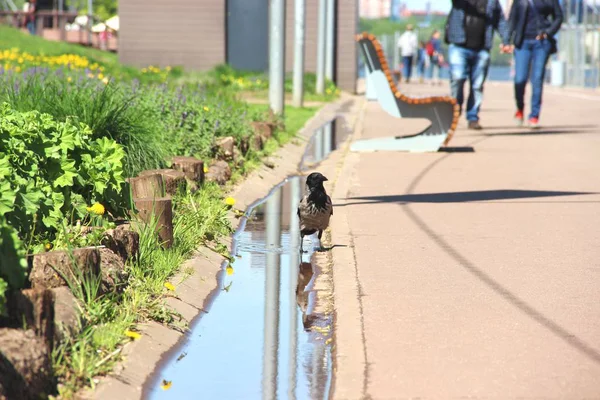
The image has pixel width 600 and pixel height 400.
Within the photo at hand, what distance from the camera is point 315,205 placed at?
8.42 metres

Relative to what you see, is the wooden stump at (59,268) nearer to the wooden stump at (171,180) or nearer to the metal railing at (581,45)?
the wooden stump at (171,180)

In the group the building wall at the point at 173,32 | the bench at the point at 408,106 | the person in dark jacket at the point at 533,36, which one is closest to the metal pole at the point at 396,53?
the building wall at the point at 173,32

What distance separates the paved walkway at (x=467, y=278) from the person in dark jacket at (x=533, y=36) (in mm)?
3898

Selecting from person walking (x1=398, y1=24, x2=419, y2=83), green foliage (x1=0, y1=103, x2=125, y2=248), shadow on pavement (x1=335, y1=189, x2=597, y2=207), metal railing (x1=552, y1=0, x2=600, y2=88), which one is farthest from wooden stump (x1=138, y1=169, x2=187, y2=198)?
person walking (x1=398, y1=24, x2=419, y2=83)

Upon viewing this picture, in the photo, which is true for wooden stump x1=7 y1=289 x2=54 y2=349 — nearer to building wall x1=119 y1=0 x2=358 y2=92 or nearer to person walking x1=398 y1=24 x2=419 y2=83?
building wall x1=119 y1=0 x2=358 y2=92

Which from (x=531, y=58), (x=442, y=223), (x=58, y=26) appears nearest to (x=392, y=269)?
(x=442, y=223)

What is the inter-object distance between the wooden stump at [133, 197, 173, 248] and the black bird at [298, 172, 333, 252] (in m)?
1.05

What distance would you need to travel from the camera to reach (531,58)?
723 inches

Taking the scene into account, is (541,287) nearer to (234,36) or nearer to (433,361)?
(433,361)

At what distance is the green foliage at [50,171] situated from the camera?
620 centimetres

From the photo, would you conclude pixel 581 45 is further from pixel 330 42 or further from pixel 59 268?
pixel 59 268

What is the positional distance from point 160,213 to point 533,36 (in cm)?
1167

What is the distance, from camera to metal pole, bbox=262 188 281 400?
5609 millimetres

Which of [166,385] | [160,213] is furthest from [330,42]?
[166,385]
